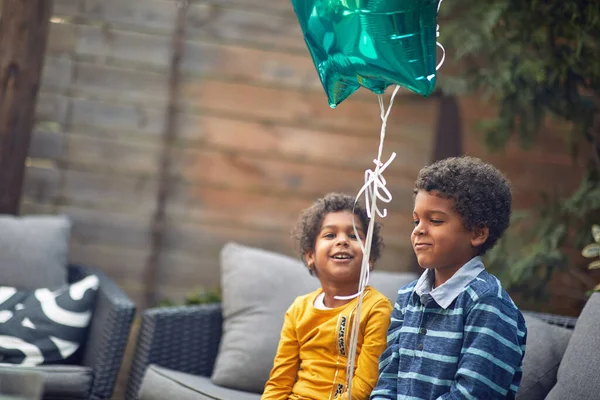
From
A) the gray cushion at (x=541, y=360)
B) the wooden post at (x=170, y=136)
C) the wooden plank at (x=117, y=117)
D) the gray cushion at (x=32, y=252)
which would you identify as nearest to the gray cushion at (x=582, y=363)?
the gray cushion at (x=541, y=360)

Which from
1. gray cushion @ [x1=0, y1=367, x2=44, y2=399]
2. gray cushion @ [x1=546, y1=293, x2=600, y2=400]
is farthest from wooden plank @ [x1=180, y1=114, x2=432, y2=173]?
gray cushion @ [x1=0, y1=367, x2=44, y2=399]

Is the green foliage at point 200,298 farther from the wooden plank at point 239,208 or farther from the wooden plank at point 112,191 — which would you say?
the wooden plank at point 112,191

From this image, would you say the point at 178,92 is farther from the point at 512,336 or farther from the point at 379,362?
the point at 512,336

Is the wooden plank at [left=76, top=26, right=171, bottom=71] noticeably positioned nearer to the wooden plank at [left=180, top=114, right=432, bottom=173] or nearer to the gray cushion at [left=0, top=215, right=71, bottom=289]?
the wooden plank at [left=180, top=114, right=432, bottom=173]

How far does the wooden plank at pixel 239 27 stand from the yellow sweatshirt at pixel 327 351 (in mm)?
1793

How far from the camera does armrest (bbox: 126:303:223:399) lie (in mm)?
2840

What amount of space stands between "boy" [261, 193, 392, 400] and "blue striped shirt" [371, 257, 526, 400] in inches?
5.2

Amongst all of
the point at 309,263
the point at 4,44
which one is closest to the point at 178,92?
the point at 4,44

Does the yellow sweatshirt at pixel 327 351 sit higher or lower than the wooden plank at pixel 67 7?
lower

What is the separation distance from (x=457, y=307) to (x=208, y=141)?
2167mm

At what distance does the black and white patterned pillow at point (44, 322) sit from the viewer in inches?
109

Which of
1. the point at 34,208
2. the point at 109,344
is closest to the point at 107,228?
the point at 34,208

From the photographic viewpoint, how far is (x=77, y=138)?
3779 mm

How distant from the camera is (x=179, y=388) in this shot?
2.60m
